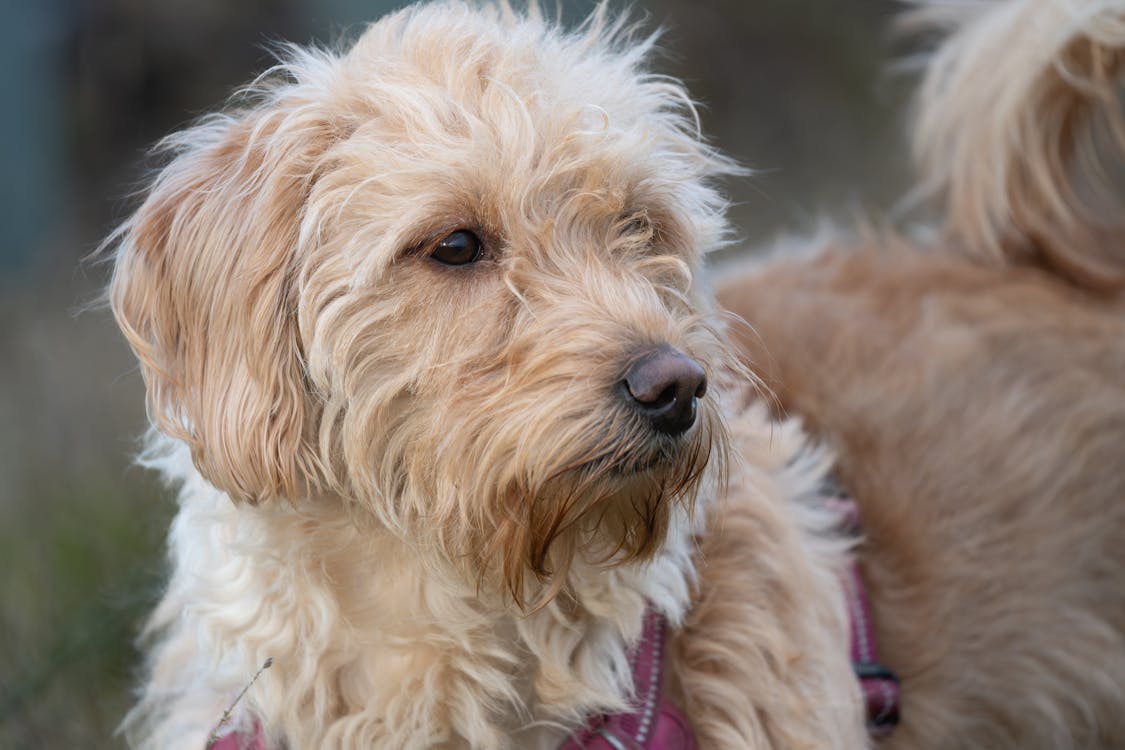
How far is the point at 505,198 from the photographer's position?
2.32 metres

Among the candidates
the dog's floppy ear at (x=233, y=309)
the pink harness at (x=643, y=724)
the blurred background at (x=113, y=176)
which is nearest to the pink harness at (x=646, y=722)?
the pink harness at (x=643, y=724)

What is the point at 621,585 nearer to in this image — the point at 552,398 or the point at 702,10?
the point at 552,398

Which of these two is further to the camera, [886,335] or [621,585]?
[886,335]

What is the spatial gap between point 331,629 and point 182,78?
743cm

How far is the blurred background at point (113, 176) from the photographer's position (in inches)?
159

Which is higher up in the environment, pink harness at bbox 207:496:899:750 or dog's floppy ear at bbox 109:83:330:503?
dog's floppy ear at bbox 109:83:330:503

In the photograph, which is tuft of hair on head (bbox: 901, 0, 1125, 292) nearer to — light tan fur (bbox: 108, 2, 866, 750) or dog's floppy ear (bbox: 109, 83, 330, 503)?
light tan fur (bbox: 108, 2, 866, 750)

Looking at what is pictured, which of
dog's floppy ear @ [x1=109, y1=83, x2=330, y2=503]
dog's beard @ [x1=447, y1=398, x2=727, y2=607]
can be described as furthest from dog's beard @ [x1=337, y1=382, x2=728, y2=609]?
dog's floppy ear @ [x1=109, y1=83, x2=330, y2=503]

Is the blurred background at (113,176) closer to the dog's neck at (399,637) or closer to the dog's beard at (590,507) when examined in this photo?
the dog's neck at (399,637)

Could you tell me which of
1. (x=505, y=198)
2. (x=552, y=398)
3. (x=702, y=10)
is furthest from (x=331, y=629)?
(x=702, y=10)

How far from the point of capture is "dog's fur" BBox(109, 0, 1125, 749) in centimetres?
224

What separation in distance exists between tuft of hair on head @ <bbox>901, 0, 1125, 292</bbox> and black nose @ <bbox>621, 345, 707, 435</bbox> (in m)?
2.01

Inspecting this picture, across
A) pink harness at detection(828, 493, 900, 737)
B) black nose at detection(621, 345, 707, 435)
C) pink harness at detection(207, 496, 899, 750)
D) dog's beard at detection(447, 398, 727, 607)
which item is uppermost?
black nose at detection(621, 345, 707, 435)

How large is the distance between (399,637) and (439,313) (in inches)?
24.8
